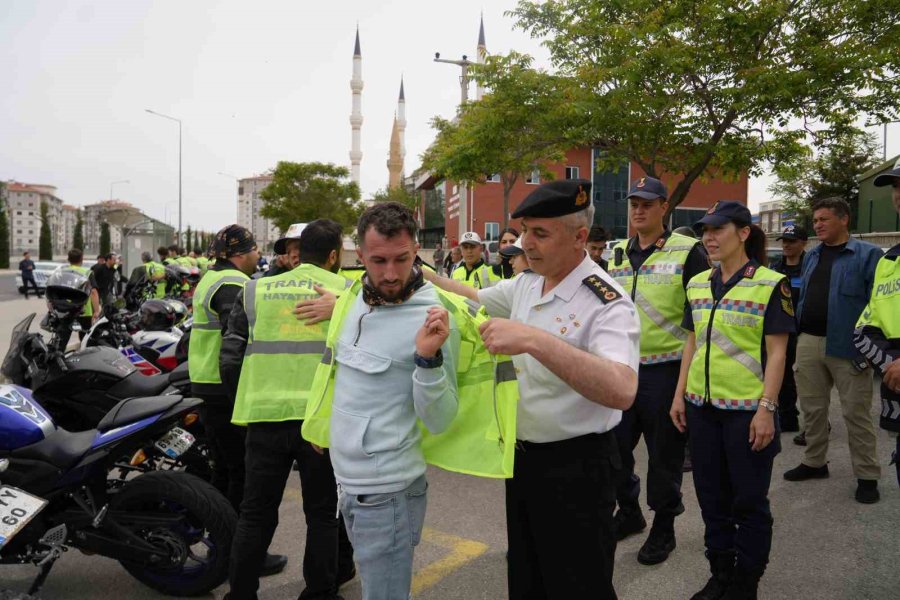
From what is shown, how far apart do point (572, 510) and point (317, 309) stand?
1.40 metres

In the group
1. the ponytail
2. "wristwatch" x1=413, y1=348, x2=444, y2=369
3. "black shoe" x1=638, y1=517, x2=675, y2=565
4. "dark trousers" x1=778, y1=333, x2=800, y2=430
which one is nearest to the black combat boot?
"black shoe" x1=638, y1=517, x2=675, y2=565

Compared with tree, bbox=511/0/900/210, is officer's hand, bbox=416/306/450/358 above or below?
below

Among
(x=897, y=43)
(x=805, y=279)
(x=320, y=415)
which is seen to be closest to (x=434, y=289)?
(x=320, y=415)

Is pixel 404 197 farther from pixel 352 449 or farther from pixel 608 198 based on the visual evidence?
pixel 352 449

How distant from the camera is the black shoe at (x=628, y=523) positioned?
386 cm

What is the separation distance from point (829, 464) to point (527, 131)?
11545mm

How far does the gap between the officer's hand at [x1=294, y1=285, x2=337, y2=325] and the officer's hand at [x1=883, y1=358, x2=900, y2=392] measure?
2335mm

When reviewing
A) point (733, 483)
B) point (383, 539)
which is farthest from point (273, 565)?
point (733, 483)

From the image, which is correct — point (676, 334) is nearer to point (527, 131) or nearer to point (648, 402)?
point (648, 402)

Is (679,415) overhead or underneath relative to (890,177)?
underneath

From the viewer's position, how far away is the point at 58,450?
10.2ft

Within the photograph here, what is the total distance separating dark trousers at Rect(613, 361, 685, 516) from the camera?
352 cm

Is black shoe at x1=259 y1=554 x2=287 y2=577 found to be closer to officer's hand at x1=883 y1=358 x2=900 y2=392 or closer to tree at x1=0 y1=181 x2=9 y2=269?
officer's hand at x1=883 y1=358 x2=900 y2=392

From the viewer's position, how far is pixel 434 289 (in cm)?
215
